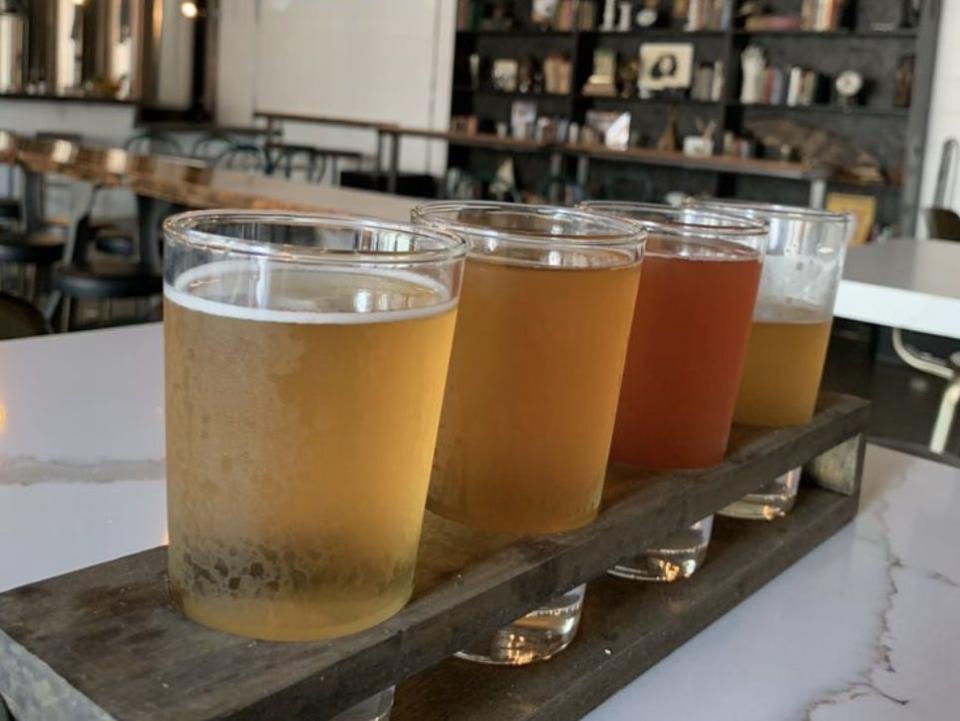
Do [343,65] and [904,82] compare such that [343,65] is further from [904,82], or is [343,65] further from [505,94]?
[904,82]

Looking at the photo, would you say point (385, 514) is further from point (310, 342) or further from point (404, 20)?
point (404, 20)

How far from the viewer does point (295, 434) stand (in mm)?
406

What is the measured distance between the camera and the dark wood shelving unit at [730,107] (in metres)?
5.86

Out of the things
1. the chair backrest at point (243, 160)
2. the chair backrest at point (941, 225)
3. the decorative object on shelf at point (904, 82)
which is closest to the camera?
the chair backrest at point (941, 225)

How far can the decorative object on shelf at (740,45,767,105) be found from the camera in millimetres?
6457

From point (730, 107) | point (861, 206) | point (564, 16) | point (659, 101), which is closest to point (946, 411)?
point (861, 206)

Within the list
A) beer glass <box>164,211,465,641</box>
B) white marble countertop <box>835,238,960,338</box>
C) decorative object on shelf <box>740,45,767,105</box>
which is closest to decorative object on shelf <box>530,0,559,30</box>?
decorative object on shelf <box>740,45,767,105</box>

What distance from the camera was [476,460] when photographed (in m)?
0.54

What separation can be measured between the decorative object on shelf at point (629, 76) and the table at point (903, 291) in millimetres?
5048

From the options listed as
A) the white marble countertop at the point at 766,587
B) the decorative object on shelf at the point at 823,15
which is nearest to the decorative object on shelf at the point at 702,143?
the decorative object on shelf at the point at 823,15

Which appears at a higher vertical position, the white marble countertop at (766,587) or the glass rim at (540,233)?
the glass rim at (540,233)

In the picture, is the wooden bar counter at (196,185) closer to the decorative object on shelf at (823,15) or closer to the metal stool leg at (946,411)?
the metal stool leg at (946,411)

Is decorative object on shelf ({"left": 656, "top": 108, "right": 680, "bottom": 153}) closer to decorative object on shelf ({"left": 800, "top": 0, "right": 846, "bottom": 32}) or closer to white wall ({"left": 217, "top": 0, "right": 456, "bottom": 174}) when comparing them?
decorative object on shelf ({"left": 800, "top": 0, "right": 846, "bottom": 32})

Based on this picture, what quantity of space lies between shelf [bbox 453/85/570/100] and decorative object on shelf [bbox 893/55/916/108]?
2.30 m
